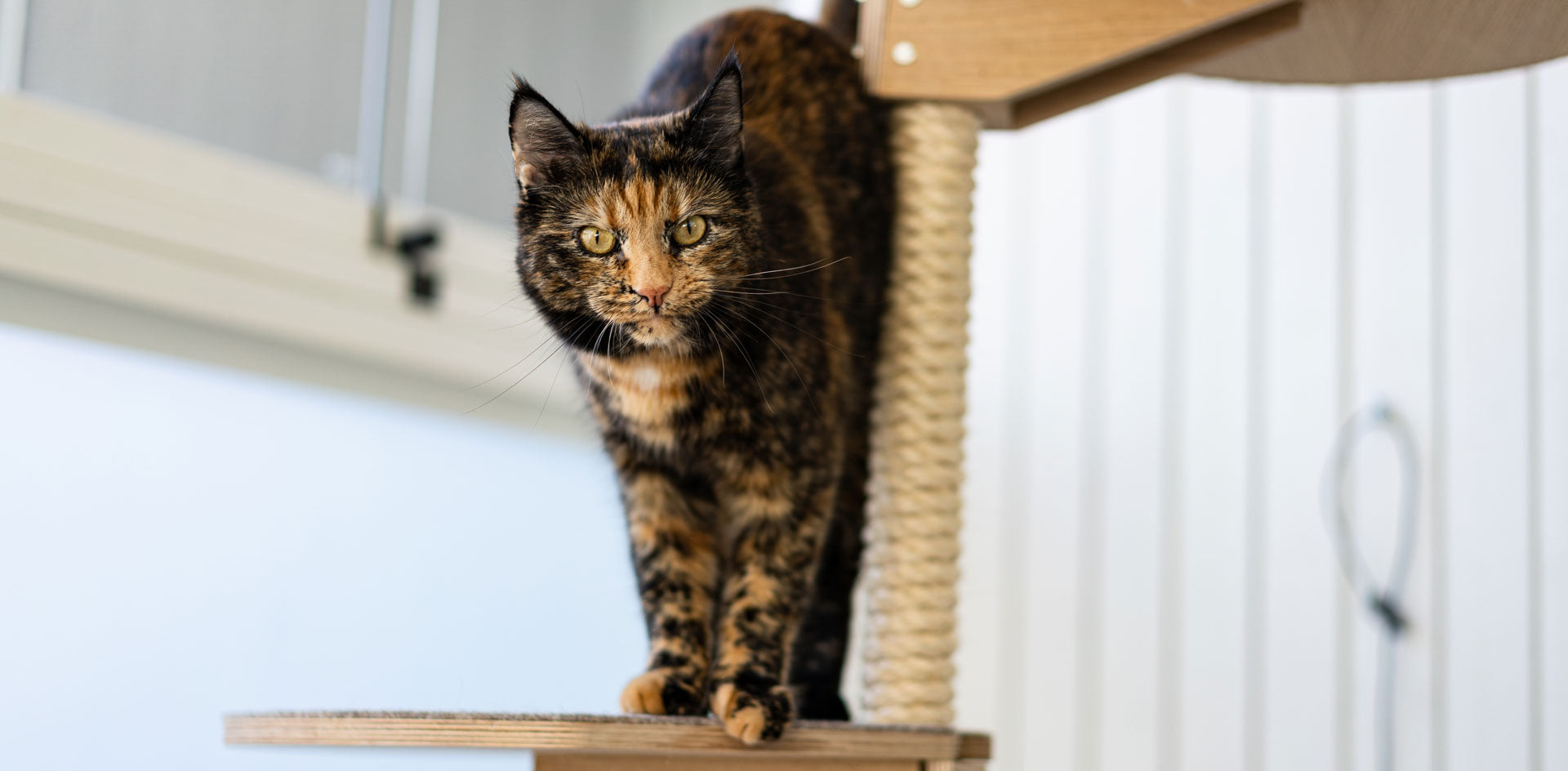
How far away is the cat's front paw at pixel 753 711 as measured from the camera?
0.85 meters

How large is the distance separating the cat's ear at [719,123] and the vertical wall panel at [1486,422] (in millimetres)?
1214

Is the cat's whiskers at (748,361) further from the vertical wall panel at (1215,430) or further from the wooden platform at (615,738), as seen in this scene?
the vertical wall panel at (1215,430)

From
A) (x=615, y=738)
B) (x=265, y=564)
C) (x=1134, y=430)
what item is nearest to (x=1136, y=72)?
(x=615, y=738)

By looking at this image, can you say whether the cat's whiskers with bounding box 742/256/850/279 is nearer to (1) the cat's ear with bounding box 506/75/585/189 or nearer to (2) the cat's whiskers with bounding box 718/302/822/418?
(2) the cat's whiskers with bounding box 718/302/822/418

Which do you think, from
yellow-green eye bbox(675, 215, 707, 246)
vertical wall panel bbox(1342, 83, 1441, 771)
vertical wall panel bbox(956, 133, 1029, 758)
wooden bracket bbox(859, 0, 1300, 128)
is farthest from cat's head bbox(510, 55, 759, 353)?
vertical wall panel bbox(956, 133, 1029, 758)

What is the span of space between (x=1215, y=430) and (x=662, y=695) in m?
1.26

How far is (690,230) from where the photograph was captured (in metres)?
0.85

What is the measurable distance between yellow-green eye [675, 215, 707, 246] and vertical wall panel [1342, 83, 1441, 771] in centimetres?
124

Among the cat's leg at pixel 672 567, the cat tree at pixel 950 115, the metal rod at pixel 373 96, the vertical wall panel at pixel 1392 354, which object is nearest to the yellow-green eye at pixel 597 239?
the cat's leg at pixel 672 567

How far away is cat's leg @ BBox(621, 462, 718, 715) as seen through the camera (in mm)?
963

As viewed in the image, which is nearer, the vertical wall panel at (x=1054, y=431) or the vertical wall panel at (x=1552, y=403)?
the vertical wall panel at (x=1552, y=403)

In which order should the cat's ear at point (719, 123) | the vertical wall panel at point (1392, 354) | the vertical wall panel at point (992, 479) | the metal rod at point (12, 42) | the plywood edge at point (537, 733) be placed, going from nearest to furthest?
the plywood edge at point (537, 733), the cat's ear at point (719, 123), the metal rod at point (12, 42), the vertical wall panel at point (1392, 354), the vertical wall panel at point (992, 479)

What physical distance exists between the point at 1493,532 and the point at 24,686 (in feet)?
5.77

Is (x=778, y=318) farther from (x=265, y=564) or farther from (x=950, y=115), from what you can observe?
(x=265, y=564)
